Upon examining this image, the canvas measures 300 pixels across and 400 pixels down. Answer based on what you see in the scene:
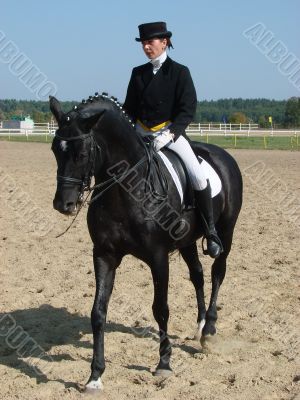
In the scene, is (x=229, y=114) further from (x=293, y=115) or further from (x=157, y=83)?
(x=157, y=83)

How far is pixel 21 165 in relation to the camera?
2247 centimetres

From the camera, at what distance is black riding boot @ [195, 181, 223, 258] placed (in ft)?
18.4

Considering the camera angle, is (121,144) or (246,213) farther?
(246,213)

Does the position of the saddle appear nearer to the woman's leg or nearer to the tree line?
the woman's leg

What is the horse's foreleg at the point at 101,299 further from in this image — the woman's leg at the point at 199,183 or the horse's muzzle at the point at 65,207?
the woman's leg at the point at 199,183

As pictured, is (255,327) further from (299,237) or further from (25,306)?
(299,237)

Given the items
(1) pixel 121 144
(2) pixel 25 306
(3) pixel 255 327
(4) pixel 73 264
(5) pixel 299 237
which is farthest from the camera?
(5) pixel 299 237

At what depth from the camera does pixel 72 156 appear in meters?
4.50

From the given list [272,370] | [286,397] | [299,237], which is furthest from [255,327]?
[299,237]

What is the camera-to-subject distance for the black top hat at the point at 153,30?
519 cm

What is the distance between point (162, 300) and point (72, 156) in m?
1.57

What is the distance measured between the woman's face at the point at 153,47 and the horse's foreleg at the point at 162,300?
1.76 m

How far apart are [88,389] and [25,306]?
2.37 m

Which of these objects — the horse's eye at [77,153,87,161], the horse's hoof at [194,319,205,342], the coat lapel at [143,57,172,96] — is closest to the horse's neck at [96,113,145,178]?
the horse's eye at [77,153,87,161]
